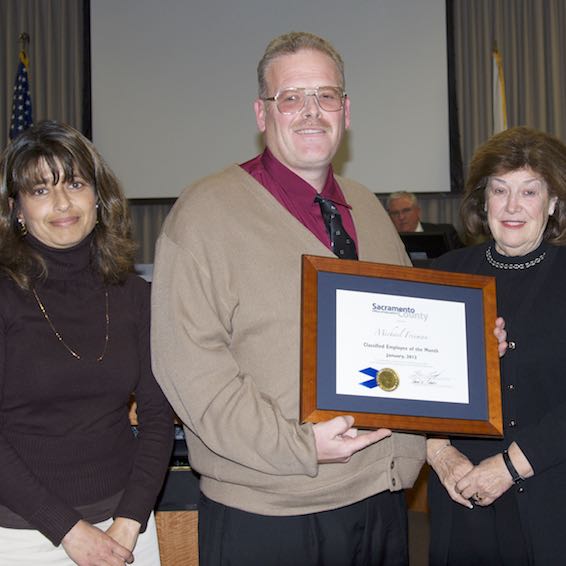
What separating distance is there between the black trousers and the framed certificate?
0.92 ft

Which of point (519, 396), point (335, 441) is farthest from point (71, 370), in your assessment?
point (519, 396)

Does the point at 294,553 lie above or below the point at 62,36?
below

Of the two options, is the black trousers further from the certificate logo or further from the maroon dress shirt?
the maroon dress shirt

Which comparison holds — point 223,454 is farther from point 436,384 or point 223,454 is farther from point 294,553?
point 436,384

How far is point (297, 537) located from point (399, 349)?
0.54 metres

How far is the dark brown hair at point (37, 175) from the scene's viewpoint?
2.17 meters

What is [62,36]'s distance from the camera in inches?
329

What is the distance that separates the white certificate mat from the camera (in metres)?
2.04

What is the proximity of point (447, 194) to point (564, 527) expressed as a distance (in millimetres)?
5843

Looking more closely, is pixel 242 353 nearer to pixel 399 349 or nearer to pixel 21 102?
pixel 399 349

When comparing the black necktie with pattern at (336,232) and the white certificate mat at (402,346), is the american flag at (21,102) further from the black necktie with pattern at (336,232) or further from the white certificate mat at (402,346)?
the white certificate mat at (402,346)

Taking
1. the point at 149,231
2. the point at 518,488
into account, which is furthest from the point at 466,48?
the point at 518,488
